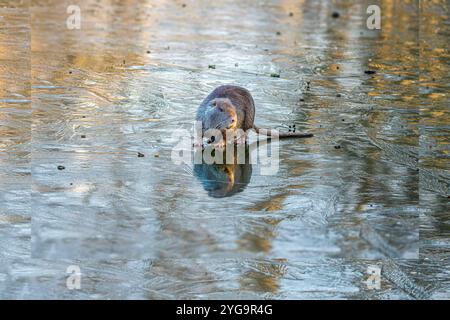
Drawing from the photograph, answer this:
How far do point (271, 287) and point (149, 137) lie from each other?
3.25 m

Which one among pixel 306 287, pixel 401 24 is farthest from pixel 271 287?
pixel 401 24

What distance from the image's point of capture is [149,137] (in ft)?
27.6

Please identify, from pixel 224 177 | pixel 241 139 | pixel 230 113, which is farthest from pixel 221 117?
pixel 224 177

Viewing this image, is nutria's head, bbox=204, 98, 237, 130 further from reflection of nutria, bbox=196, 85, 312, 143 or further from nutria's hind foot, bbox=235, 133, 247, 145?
nutria's hind foot, bbox=235, 133, 247, 145

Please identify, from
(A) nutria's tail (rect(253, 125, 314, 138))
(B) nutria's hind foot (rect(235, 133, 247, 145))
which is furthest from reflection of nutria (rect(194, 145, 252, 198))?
(A) nutria's tail (rect(253, 125, 314, 138))

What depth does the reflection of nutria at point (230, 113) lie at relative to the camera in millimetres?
8031

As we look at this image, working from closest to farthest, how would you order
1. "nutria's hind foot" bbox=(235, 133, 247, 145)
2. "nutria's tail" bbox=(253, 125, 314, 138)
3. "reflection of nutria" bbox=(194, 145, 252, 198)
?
"reflection of nutria" bbox=(194, 145, 252, 198) → "nutria's hind foot" bbox=(235, 133, 247, 145) → "nutria's tail" bbox=(253, 125, 314, 138)

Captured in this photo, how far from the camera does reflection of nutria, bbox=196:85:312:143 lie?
8031mm

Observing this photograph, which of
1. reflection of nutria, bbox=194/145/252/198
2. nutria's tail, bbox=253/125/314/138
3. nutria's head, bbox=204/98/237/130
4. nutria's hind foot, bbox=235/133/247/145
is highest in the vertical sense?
nutria's head, bbox=204/98/237/130

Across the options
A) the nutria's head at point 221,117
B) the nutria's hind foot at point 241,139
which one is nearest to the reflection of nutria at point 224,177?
the nutria's head at point 221,117

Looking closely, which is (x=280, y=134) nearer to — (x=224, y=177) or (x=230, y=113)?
(x=230, y=113)

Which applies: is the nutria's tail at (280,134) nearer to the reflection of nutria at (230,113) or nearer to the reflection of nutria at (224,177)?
the reflection of nutria at (230,113)

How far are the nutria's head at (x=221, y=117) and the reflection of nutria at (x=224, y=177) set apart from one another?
30cm

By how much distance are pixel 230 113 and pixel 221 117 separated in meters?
0.08
